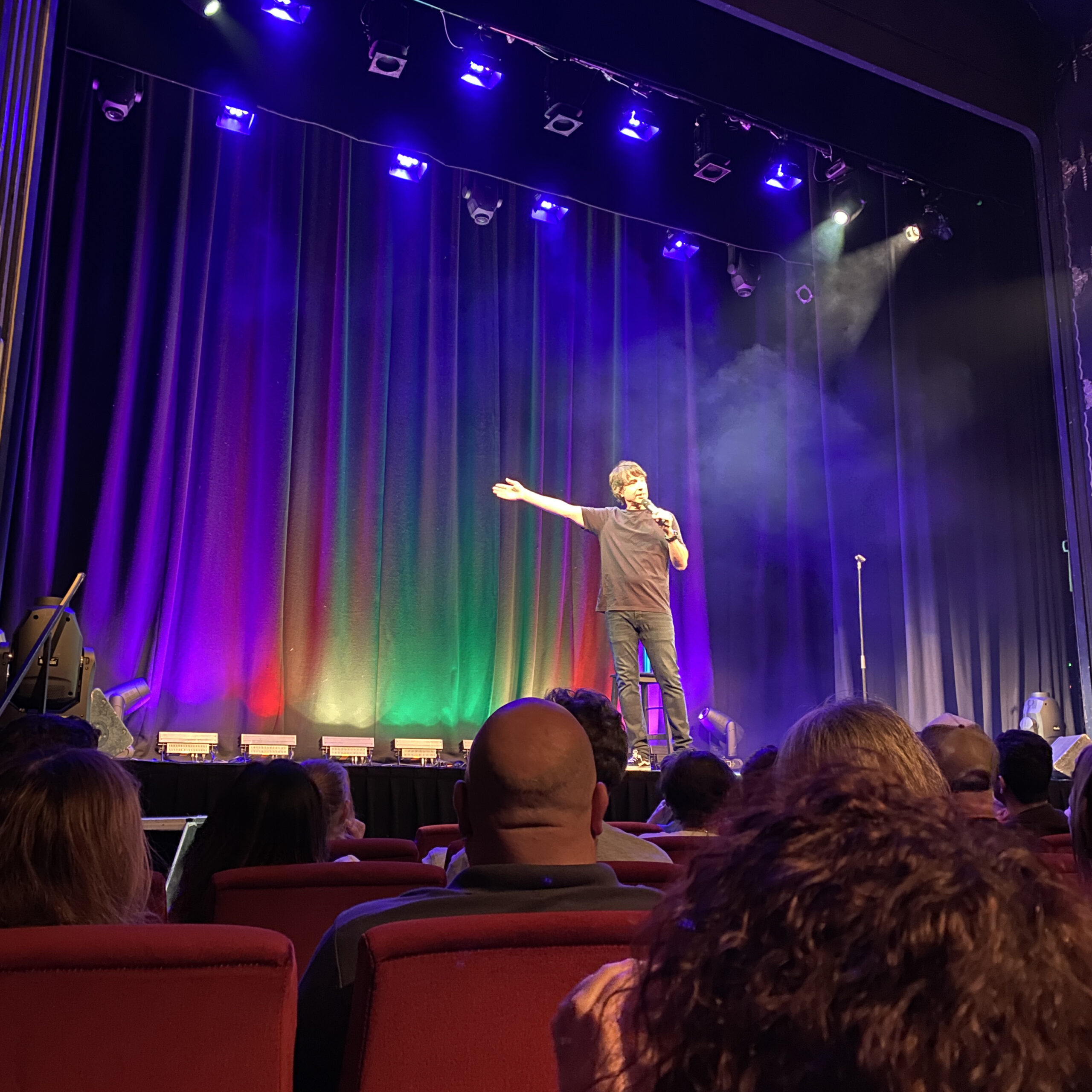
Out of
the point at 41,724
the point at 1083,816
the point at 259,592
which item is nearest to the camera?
the point at 1083,816

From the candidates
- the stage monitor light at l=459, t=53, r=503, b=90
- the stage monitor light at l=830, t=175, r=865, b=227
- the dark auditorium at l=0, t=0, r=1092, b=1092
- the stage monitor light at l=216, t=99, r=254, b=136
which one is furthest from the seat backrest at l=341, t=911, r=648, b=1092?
A: the stage monitor light at l=830, t=175, r=865, b=227

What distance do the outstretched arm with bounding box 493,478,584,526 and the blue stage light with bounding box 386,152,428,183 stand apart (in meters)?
2.46

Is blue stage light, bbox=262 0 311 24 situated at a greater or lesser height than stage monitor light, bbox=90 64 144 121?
greater

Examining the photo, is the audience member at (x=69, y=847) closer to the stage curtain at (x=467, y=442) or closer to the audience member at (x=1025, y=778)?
the audience member at (x=1025, y=778)

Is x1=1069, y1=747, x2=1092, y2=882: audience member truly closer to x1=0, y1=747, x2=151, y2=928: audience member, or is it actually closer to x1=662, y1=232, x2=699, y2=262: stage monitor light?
x1=0, y1=747, x2=151, y2=928: audience member

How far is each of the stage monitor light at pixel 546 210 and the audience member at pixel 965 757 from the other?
248 inches

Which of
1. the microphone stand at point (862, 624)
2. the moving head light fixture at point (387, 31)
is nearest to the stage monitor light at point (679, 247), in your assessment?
the microphone stand at point (862, 624)

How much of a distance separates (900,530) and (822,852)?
883 cm

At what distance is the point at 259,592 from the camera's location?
687 centimetres

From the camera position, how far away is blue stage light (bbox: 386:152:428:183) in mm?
7625

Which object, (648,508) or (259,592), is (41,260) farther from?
(648,508)

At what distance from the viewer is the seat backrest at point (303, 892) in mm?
1711

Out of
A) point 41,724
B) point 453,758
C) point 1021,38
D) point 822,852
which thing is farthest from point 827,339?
point 822,852

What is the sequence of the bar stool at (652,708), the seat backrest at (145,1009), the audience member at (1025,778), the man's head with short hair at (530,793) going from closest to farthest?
the seat backrest at (145,1009)
the man's head with short hair at (530,793)
the audience member at (1025,778)
the bar stool at (652,708)
